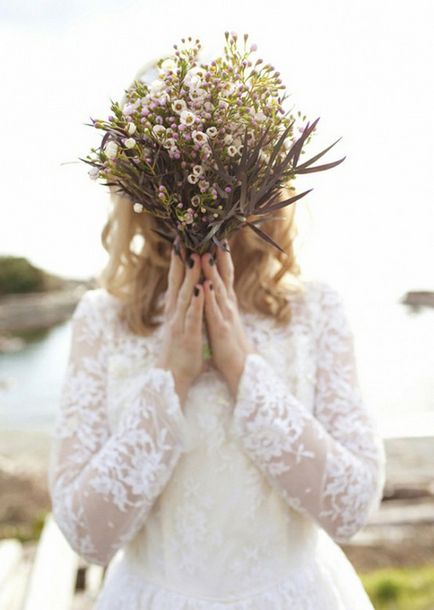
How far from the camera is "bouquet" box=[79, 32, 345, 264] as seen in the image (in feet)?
4.10

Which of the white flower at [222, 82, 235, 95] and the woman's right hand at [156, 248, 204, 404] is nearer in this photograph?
the white flower at [222, 82, 235, 95]

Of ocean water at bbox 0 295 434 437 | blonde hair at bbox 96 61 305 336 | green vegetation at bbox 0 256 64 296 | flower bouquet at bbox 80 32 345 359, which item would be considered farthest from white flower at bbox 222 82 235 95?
green vegetation at bbox 0 256 64 296

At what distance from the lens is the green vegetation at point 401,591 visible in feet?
11.0

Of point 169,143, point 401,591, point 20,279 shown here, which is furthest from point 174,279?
point 20,279

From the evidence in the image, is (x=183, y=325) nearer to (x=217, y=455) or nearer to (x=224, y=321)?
(x=224, y=321)

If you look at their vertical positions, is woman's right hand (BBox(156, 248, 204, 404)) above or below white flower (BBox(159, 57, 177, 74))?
below

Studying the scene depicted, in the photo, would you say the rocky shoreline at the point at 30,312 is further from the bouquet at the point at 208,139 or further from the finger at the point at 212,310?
the bouquet at the point at 208,139

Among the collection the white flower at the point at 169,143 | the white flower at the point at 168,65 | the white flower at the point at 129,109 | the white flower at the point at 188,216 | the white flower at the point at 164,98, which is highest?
the white flower at the point at 168,65

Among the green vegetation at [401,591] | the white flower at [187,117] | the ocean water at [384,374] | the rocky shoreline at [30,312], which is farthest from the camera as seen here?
the rocky shoreline at [30,312]

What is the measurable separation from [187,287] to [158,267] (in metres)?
0.38

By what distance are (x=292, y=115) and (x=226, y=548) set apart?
1017 mm

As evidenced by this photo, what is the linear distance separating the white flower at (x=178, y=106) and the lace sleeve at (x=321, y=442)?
0.65 metres

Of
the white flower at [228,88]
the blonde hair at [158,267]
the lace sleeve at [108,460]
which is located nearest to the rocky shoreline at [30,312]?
the blonde hair at [158,267]

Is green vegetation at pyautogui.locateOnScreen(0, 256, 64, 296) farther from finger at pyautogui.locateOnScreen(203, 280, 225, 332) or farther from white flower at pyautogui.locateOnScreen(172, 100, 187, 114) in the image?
white flower at pyautogui.locateOnScreen(172, 100, 187, 114)
